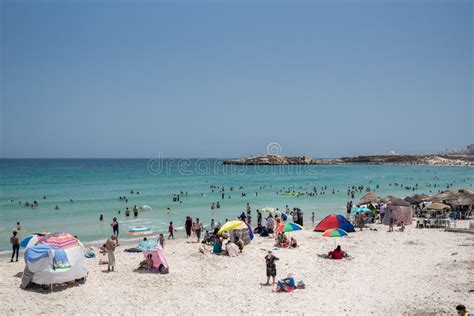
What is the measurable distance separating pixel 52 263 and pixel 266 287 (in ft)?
20.0

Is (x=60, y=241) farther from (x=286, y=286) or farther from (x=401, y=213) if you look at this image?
(x=401, y=213)

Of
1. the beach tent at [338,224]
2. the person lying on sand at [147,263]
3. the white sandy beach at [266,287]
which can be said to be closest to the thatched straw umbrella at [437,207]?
the beach tent at [338,224]

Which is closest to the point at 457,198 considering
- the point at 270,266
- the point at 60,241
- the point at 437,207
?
the point at 437,207

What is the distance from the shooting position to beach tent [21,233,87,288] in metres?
10.8

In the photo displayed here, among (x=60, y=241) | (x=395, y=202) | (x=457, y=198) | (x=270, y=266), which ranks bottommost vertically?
(x=270, y=266)

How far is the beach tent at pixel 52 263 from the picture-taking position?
10.8 meters

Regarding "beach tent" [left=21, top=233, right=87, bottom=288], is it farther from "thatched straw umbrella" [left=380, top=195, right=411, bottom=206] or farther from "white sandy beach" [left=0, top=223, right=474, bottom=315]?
"thatched straw umbrella" [left=380, top=195, right=411, bottom=206]

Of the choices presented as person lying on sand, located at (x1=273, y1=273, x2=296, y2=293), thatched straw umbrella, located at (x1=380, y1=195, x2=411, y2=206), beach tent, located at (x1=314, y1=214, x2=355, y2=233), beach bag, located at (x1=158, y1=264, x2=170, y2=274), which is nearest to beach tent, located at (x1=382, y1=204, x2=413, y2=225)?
thatched straw umbrella, located at (x1=380, y1=195, x2=411, y2=206)

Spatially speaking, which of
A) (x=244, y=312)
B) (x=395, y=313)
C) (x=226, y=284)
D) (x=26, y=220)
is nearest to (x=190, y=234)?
(x=226, y=284)

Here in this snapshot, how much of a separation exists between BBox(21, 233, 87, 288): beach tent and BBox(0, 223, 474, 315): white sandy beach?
1.16 feet

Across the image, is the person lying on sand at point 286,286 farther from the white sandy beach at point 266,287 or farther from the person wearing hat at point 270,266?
the person wearing hat at point 270,266

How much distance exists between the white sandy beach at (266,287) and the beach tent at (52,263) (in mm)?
352

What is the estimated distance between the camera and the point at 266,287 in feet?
37.5

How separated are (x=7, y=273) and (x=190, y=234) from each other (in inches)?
342
